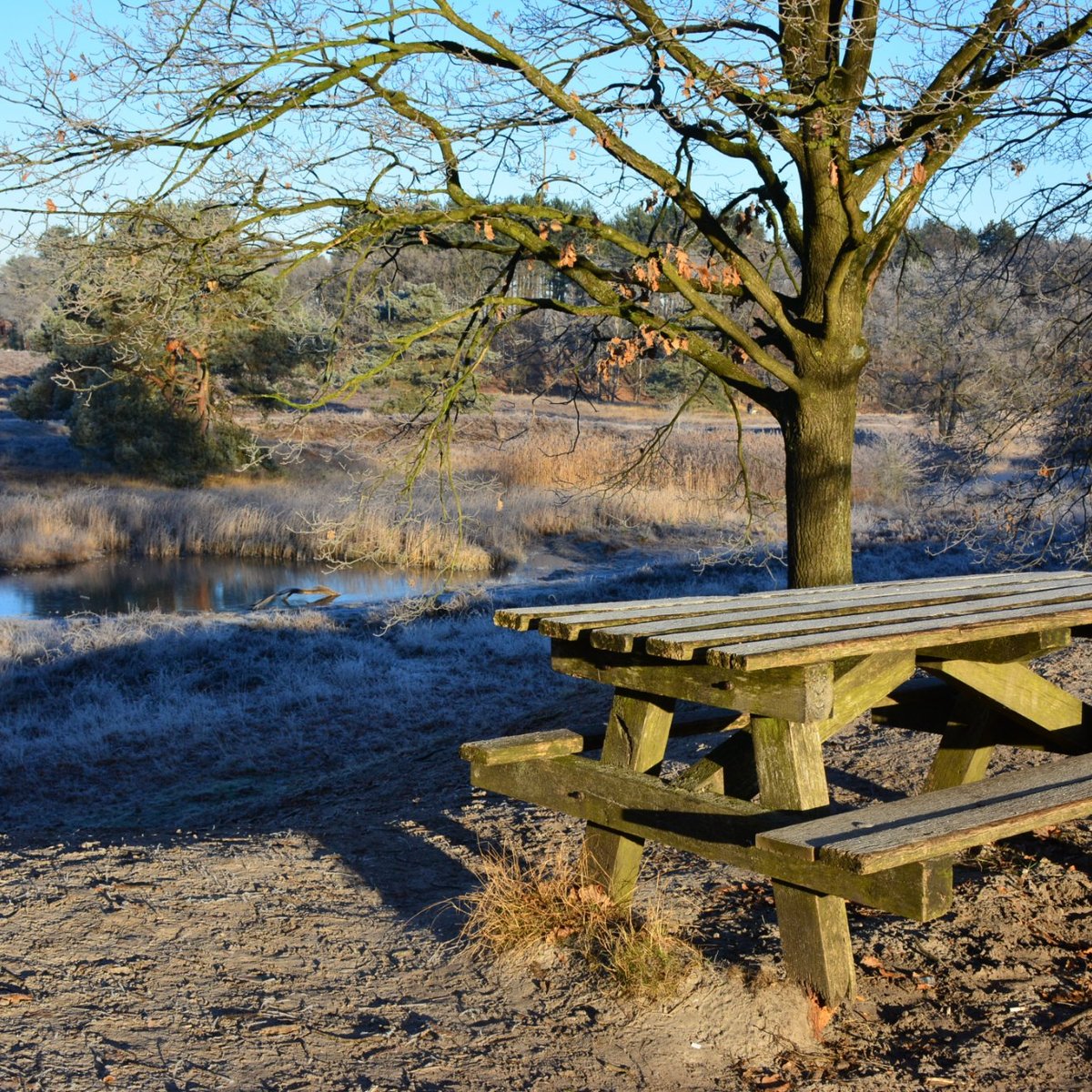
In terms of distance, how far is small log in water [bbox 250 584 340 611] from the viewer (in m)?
16.2

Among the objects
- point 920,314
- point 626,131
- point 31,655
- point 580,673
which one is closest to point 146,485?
point 31,655

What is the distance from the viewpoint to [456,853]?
5.07 m

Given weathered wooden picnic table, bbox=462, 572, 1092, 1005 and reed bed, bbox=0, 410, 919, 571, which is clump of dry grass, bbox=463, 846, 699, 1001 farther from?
reed bed, bbox=0, 410, 919, 571

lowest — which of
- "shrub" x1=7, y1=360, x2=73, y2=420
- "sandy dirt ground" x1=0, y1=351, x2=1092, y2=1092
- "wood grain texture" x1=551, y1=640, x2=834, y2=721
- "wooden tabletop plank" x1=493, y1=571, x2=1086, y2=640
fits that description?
"sandy dirt ground" x1=0, y1=351, x2=1092, y2=1092

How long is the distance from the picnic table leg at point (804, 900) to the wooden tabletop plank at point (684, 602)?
1.89 ft

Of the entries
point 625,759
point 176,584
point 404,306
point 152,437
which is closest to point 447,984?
point 625,759

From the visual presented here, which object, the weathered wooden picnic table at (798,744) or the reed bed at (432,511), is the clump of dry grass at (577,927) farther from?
the reed bed at (432,511)

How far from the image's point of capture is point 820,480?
21.7 ft

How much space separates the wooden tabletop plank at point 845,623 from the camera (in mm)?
3166

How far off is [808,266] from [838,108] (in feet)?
4.03

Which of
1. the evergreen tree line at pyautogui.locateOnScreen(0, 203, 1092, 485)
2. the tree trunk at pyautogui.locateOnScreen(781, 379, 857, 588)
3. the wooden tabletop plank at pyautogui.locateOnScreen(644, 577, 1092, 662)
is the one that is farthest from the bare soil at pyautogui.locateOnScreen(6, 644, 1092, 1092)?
the evergreen tree line at pyautogui.locateOnScreen(0, 203, 1092, 485)

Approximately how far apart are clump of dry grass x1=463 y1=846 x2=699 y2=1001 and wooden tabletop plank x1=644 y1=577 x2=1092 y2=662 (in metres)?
0.87

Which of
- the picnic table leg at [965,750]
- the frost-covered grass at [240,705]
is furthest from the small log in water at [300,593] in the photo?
the picnic table leg at [965,750]

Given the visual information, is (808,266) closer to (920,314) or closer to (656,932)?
(656,932)
